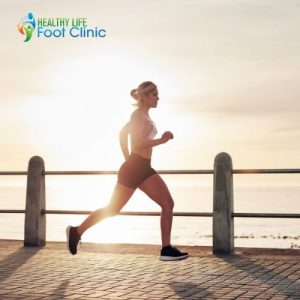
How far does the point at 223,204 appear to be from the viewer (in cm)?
1155

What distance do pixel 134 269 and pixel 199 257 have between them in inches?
61.8

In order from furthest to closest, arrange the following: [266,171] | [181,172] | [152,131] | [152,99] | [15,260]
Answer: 1. [181,172]
2. [266,171]
3. [15,260]
4. [152,99]
5. [152,131]

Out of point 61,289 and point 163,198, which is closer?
point 61,289

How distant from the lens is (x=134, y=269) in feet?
31.7

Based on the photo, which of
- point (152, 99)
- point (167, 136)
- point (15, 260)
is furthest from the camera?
point (15, 260)

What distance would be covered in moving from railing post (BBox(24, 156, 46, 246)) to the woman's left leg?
329 centimetres

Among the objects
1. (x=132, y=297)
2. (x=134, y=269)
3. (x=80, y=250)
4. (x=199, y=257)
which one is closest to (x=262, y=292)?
(x=132, y=297)

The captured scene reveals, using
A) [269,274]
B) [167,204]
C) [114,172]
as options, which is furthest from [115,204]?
[114,172]

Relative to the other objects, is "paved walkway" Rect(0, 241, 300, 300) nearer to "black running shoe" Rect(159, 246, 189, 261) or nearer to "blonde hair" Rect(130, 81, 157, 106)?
"black running shoe" Rect(159, 246, 189, 261)

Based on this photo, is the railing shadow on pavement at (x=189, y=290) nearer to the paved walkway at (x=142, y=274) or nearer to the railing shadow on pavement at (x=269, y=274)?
the paved walkway at (x=142, y=274)

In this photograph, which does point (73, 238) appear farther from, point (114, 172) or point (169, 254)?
point (114, 172)

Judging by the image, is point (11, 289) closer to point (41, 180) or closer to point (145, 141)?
point (145, 141)

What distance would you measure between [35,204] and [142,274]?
400 centimetres

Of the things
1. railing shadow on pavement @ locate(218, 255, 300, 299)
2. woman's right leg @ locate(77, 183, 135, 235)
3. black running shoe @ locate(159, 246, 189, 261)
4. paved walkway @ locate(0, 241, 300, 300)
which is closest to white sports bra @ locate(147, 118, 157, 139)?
woman's right leg @ locate(77, 183, 135, 235)
